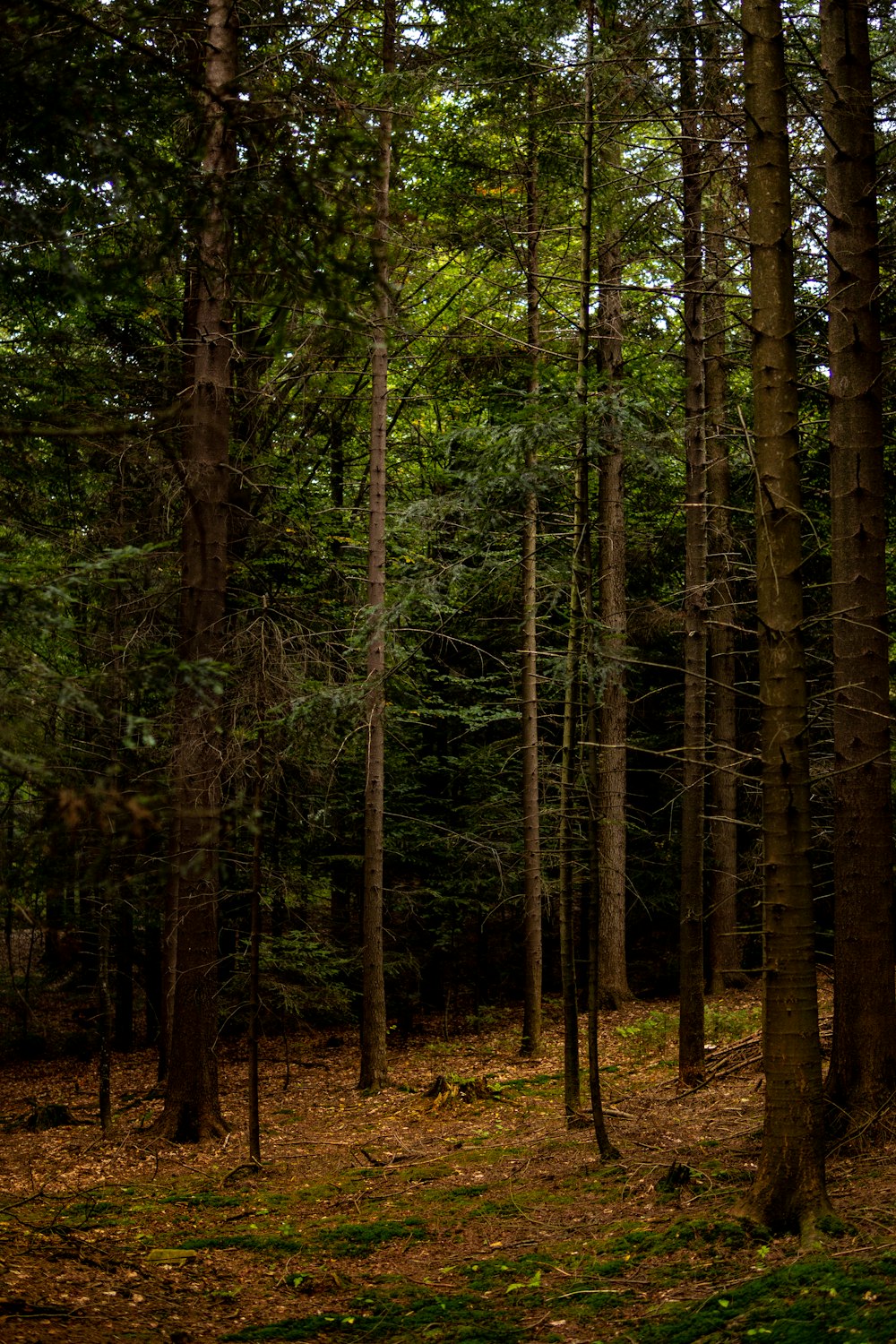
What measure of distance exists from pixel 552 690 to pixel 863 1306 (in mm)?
14141

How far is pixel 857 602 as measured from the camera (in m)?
7.00

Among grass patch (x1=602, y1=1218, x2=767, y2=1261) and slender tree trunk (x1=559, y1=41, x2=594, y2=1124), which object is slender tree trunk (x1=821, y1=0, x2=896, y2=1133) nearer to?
grass patch (x1=602, y1=1218, x2=767, y2=1261)

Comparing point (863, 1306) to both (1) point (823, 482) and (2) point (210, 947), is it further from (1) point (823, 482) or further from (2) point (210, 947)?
(1) point (823, 482)

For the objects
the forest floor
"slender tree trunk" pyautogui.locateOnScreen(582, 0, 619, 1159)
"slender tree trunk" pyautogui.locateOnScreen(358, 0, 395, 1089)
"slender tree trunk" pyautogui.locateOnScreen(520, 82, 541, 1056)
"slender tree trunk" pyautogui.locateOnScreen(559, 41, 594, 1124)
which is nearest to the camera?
the forest floor

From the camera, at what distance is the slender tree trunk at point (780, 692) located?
5.44 metres

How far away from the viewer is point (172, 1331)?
537cm

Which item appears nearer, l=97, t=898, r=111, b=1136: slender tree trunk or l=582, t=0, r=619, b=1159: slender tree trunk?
l=582, t=0, r=619, b=1159: slender tree trunk

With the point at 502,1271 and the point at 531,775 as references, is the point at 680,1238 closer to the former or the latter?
the point at 502,1271

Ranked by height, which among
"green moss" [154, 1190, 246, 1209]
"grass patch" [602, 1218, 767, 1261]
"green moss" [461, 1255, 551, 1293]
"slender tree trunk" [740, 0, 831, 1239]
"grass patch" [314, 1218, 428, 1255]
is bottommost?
"green moss" [154, 1190, 246, 1209]

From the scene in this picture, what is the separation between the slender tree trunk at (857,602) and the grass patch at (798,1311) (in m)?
1.80

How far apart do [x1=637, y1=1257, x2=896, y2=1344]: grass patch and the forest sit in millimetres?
89

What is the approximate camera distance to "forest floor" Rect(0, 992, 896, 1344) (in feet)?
16.4


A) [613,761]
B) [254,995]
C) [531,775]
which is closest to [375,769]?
[531,775]

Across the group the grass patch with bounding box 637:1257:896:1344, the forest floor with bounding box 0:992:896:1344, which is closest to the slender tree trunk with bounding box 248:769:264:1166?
the forest floor with bounding box 0:992:896:1344
